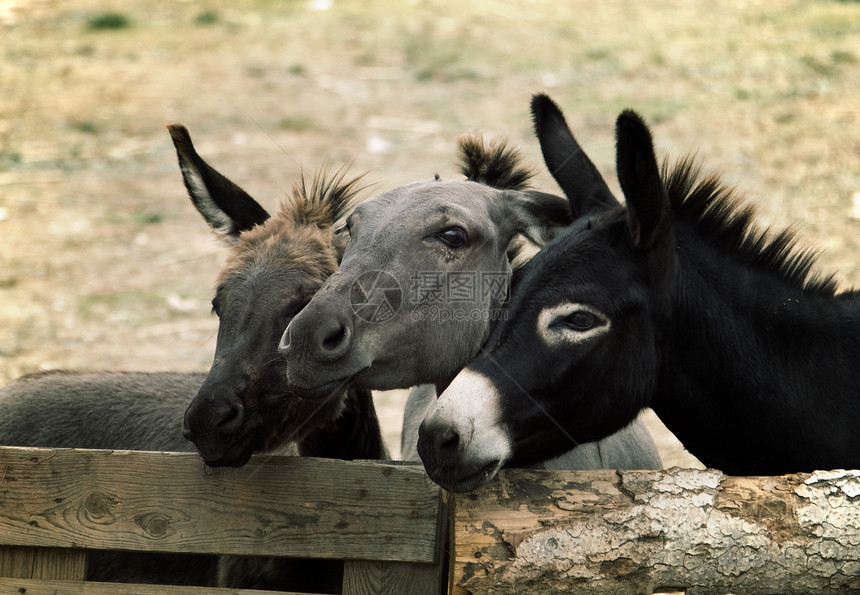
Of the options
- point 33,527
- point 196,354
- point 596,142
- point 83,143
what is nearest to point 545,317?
point 33,527

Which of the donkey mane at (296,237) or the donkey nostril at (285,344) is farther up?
the donkey mane at (296,237)

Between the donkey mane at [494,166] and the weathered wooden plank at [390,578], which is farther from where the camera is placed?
the donkey mane at [494,166]

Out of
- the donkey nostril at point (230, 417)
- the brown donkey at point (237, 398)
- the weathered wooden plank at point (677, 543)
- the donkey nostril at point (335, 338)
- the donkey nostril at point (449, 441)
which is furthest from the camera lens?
the brown donkey at point (237, 398)

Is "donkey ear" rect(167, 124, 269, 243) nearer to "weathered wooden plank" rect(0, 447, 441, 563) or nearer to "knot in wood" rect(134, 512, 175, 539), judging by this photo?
"weathered wooden plank" rect(0, 447, 441, 563)

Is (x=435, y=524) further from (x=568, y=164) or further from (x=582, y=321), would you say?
(x=568, y=164)

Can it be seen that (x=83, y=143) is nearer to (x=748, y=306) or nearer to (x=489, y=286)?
(x=489, y=286)

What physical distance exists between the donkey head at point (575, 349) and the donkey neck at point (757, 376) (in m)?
0.17

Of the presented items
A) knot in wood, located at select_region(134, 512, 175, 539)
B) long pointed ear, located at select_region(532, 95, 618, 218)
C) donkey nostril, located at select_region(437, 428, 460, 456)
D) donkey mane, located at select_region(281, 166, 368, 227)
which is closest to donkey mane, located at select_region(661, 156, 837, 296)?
long pointed ear, located at select_region(532, 95, 618, 218)

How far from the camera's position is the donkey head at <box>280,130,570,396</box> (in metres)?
2.88

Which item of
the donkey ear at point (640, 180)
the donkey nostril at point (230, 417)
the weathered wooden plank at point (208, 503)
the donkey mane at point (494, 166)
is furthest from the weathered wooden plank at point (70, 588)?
the donkey mane at point (494, 166)

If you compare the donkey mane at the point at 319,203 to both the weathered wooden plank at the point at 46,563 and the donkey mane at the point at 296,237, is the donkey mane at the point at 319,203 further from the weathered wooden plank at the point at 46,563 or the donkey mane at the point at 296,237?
the weathered wooden plank at the point at 46,563

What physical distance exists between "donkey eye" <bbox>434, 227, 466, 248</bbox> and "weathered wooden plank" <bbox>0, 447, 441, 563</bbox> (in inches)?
35.8

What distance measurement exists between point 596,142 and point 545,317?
943 centimetres

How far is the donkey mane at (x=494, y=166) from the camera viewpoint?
149 inches
